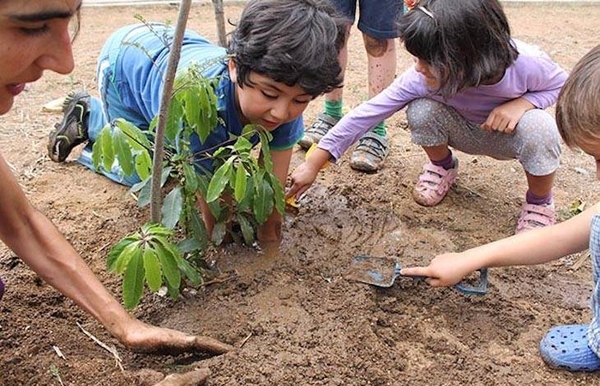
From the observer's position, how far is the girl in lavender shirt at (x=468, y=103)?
2.17m

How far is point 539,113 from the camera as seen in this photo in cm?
235

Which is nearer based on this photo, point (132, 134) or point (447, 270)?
point (132, 134)

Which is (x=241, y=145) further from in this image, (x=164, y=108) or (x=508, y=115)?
(x=508, y=115)

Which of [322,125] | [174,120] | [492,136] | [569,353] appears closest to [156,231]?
[174,120]

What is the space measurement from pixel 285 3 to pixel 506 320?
1096 mm

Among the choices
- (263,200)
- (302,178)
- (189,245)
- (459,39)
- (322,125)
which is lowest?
(322,125)

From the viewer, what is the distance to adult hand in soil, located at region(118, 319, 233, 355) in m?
1.66

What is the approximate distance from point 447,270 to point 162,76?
3.33ft

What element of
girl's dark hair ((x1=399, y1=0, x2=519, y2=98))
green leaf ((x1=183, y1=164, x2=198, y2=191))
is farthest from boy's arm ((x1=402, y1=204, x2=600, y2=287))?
green leaf ((x1=183, y1=164, x2=198, y2=191))

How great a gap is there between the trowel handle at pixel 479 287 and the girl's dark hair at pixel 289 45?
70cm

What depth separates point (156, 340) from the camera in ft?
5.43

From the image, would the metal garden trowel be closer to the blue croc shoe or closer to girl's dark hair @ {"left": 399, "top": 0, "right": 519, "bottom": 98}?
the blue croc shoe

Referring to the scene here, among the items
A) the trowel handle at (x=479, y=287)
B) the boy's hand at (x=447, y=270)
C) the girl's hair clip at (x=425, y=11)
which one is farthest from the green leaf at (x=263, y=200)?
the girl's hair clip at (x=425, y=11)

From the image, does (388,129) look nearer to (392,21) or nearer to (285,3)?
(392,21)
